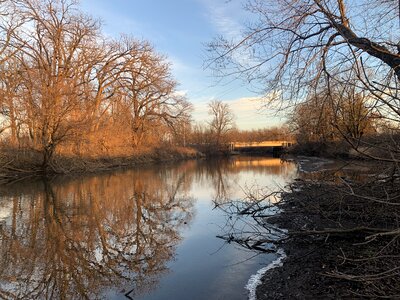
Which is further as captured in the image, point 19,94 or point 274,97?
point 19,94

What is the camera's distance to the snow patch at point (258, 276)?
16.5 feet

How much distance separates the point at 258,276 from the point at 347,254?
1451 millimetres

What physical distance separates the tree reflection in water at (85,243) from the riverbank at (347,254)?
229cm

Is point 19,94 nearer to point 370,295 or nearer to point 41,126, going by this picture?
point 41,126

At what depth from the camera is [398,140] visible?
645 centimetres

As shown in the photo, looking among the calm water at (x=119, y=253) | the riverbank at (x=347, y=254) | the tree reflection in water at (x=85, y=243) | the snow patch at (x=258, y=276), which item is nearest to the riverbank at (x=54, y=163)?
the tree reflection in water at (x=85, y=243)

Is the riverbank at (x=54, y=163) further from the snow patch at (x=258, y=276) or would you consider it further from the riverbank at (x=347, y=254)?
the riverbank at (x=347, y=254)

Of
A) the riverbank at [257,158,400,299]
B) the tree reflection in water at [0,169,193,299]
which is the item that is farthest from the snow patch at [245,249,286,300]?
the tree reflection in water at [0,169,193,299]

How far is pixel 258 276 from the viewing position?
5590mm

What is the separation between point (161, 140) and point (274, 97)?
41.4m

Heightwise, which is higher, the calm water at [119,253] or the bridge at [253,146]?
the bridge at [253,146]

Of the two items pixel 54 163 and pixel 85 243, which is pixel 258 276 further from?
pixel 54 163

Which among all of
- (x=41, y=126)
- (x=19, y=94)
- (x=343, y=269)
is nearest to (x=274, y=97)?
(x=343, y=269)

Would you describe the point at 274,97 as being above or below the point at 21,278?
above
